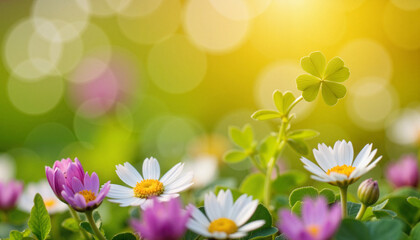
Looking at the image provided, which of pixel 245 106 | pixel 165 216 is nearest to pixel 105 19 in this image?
pixel 245 106

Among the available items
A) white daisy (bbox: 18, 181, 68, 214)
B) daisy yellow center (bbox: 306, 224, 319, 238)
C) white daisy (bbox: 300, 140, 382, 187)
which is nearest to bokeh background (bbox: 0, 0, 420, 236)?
white daisy (bbox: 18, 181, 68, 214)

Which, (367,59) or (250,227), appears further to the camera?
(367,59)

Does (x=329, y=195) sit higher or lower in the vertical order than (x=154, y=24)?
lower

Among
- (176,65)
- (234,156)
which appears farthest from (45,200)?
(176,65)

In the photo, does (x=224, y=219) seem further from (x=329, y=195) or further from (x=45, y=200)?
(x=45, y=200)

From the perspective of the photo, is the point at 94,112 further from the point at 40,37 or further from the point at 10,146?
the point at 40,37

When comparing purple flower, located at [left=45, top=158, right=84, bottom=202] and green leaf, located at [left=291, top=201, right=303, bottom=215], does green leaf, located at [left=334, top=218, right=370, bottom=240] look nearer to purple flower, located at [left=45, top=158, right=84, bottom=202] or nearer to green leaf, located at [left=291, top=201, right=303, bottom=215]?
green leaf, located at [left=291, top=201, right=303, bottom=215]

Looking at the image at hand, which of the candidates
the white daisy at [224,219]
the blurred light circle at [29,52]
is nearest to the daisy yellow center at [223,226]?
the white daisy at [224,219]
